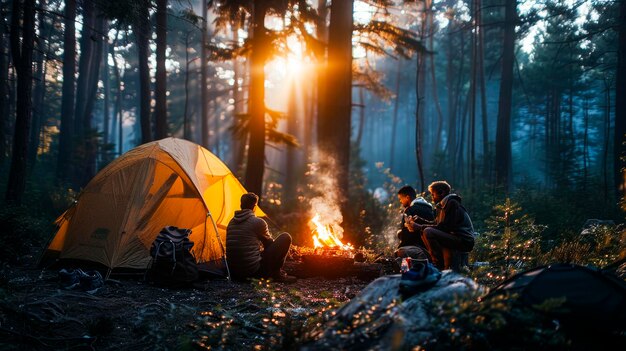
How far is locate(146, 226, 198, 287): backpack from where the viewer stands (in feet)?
24.7

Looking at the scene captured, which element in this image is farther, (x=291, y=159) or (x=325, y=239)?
(x=291, y=159)

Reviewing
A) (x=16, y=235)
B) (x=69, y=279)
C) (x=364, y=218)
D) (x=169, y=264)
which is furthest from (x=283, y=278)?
(x=364, y=218)

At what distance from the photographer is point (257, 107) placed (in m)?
13.4

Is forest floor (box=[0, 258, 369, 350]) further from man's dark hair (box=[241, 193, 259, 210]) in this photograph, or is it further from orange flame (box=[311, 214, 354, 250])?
orange flame (box=[311, 214, 354, 250])

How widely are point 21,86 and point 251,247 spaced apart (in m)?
6.90

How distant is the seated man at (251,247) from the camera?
8031 millimetres

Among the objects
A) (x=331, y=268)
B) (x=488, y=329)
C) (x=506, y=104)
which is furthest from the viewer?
(x=506, y=104)

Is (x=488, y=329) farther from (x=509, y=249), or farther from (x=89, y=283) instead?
(x=89, y=283)

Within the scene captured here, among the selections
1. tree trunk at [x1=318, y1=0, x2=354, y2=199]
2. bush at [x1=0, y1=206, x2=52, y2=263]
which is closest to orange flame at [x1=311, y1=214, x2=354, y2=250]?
tree trunk at [x1=318, y1=0, x2=354, y2=199]

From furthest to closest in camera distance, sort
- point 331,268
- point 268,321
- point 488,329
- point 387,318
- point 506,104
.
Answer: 1. point 506,104
2. point 331,268
3. point 268,321
4. point 387,318
5. point 488,329

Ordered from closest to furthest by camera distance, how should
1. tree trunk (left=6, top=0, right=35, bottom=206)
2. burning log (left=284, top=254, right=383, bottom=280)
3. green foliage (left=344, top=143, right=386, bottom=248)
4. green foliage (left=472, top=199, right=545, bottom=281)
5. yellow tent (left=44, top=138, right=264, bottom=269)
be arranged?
green foliage (left=472, top=199, right=545, bottom=281) < yellow tent (left=44, top=138, right=264, bottom=269) < burning log (left=284, top=254, right=383, bottom=280) < tree trunk (left=6, top=0, right=35, bottom=206) < green foliage (left=344, top=143, right=386, bottom=248)

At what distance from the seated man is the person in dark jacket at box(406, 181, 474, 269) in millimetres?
2447

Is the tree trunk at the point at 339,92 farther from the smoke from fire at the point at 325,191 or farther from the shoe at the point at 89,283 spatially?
the shoe at the point at 89,283

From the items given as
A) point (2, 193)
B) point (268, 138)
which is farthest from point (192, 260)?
point (2, 193)
